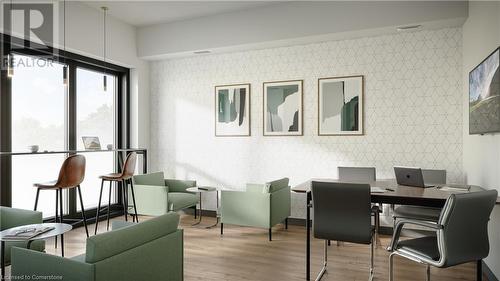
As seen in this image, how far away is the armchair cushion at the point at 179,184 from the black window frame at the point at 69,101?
1014mm

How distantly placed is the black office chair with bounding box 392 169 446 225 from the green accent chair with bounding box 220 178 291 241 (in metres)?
1.40

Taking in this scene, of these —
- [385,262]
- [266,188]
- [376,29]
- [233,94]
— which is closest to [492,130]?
[385,262]

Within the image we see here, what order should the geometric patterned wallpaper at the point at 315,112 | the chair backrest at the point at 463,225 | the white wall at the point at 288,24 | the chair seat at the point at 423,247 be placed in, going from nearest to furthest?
the chair backrest at the point at 463,225 → the chair seat at the point at 423,247 → the white wall at the point at 288,24 → the geometric patterned wallpaper at the point at 315,112

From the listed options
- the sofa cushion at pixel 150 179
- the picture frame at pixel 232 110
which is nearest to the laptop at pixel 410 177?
the picture frame at pixel 232 110

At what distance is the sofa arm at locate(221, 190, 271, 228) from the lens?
13.8 ft

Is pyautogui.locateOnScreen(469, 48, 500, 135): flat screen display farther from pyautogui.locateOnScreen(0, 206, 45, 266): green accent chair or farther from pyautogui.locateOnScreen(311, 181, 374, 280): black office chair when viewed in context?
pyautogui.locateOnScreen(0, 206, 45, 266): green accent chair

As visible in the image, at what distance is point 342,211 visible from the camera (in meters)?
2.70

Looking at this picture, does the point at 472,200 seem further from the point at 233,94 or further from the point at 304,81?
the point at 233,94

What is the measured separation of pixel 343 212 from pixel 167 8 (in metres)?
3.89

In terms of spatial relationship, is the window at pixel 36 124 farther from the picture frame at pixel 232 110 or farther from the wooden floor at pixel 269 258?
the picture frame at pixel 232 110

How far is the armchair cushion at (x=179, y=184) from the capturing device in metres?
5.36

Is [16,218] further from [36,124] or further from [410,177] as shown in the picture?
[410,177]

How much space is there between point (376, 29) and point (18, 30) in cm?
438

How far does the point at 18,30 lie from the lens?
395 centimetres
